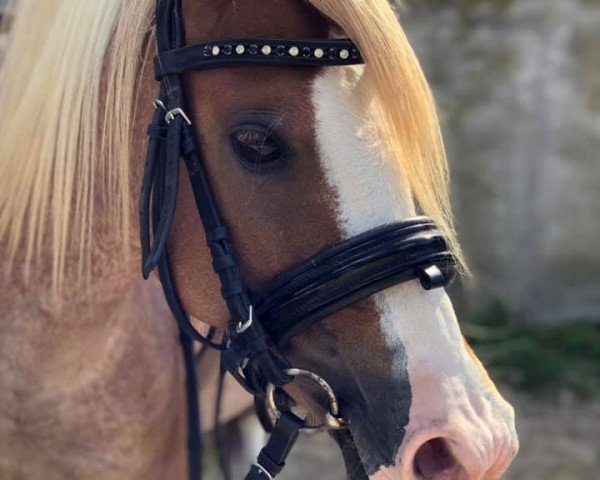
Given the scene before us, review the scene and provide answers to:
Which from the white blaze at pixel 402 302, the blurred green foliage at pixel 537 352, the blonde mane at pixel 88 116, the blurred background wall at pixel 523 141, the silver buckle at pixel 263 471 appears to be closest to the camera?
the white blaze at pixel 402 302

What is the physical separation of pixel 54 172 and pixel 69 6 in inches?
11.0

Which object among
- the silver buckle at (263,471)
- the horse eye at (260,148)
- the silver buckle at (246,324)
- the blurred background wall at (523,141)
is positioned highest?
the horse eye at (260,148)

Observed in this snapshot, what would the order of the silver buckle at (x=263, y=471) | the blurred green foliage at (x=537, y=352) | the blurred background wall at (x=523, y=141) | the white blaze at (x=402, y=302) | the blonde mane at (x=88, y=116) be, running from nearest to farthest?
the white blaze at (x=402, y=302), the blonde mane at (x=88, y=116), the silver buckle at (x=263, y=471), the blurred green foliage at (x=537, y=352), the blurred background wall at (x=523, y=141)

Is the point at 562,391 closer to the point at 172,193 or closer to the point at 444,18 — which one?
the point at 444,18

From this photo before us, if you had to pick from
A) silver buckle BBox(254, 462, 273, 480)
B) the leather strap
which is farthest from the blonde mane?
silver buckle BBox(254, 462, 273, 480)

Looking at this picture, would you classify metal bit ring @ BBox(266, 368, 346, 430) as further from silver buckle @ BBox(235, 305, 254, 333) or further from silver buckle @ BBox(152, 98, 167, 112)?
silver buckle @ BBox(152, 98, 167, 112)

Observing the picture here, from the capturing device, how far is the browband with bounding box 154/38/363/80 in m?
1.49

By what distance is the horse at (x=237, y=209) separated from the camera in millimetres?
1451

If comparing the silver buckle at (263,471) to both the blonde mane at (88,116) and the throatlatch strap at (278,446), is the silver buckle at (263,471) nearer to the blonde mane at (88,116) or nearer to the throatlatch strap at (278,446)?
the throatlatch strap at (278,446)

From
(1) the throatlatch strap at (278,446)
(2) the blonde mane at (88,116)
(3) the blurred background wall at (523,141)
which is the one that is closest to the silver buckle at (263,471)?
(1) the throatlatch strap at (278,446)

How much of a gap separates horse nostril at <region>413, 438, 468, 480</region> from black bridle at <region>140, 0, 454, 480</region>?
123 mm

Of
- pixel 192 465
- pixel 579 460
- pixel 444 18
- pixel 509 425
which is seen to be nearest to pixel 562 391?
pixel 579 460

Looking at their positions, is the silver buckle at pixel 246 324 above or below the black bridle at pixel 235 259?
below

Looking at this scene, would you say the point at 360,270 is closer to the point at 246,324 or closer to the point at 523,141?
the point at 246,324
